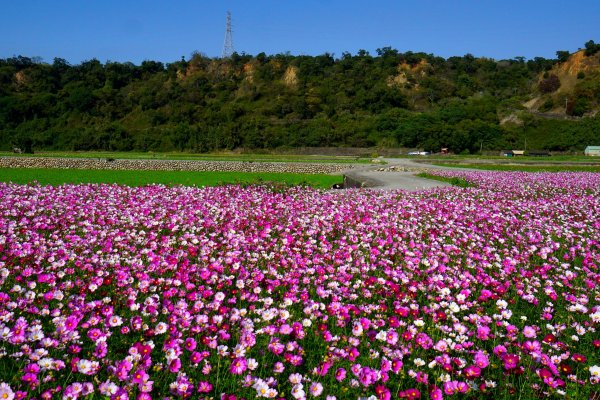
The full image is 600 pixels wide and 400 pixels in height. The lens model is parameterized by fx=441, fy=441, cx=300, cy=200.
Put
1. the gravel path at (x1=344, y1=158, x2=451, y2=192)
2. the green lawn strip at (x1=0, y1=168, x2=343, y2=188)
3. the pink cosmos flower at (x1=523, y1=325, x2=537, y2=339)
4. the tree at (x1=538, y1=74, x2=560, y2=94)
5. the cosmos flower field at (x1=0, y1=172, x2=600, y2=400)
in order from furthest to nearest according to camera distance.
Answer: the tree at (x1=538, y1=74, x2=560, y2=94), the green lawn strip at (x1=0, y1=168, x2=343, y2=188), the gravel path at (x1=344, y1=158, x2=451, y2=192), the pink cosmos flower at (x1=523, y1=325, x2=537, y2=339), the cosmos flower field at (x1=0, y1=172, x2=600, y2=400)

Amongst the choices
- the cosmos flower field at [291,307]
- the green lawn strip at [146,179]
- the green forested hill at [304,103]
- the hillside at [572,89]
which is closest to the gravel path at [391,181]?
the green lawn strip at [146,179]

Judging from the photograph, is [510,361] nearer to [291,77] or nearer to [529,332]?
[529,332]

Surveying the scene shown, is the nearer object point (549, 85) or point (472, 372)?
point (472, 372)

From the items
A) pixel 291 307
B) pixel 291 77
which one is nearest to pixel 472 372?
pixel 291 307

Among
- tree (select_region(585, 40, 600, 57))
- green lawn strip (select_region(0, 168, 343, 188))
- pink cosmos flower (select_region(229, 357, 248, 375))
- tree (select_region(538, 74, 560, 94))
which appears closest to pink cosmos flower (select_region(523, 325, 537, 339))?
pink cosmos flower (select_region(229, 357, 248, 375))

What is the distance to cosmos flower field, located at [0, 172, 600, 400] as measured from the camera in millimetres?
2393

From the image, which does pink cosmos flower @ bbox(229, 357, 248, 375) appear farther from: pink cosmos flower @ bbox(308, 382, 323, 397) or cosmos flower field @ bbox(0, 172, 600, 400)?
pink cosmos flower @ bbox(308, 382, 323, 397)

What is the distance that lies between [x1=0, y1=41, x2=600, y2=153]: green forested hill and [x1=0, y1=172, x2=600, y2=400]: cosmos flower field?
68462 millimetres

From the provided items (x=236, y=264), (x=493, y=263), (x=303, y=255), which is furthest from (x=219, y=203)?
(x=493, y=263)

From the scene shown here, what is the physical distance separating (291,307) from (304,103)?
95660 millimetres

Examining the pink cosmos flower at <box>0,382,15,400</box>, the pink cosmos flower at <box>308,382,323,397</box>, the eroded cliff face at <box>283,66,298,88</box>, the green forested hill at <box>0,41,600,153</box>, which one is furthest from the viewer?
the eroded cliff face at <box>283,66,298,88</box>

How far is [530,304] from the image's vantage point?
414cm

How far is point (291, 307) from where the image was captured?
3.53 meters

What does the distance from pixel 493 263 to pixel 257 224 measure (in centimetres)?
341
